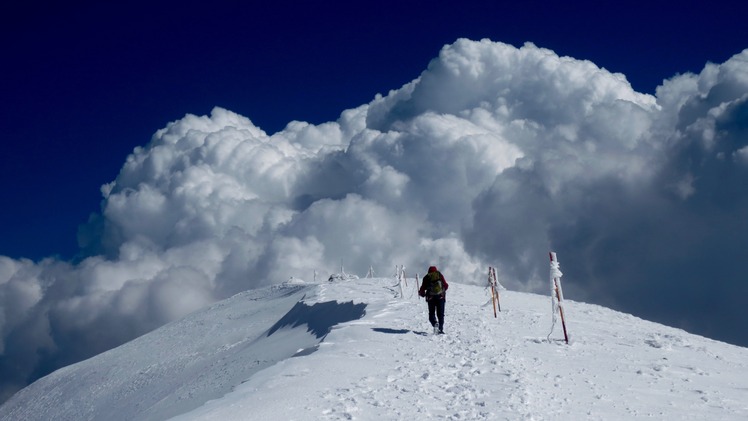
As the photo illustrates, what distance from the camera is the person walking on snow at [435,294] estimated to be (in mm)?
19000

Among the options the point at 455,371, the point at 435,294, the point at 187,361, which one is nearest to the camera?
the point at 455,371

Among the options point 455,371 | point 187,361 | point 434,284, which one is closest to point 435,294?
point 434,284

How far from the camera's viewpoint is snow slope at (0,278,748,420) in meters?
11.3

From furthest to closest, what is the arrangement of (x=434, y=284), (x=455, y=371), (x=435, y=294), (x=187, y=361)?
(x=187, y=361), (x=434, y=284), (x=435, y=294), (x=455, y=371)

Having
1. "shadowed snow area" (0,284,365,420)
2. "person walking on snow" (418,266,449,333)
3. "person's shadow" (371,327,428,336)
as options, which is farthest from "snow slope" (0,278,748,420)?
"person walking on snow" (418,266,449,333)

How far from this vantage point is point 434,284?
63.9ft

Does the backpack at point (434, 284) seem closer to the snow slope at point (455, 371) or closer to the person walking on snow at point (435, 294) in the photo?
the person walking on snow at point (435, 294)

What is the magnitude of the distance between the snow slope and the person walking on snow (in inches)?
19.0

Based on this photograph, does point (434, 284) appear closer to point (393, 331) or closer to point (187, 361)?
point (393, 331)

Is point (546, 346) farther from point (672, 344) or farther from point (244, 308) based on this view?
point (244, 308)

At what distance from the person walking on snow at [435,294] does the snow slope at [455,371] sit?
48 cm

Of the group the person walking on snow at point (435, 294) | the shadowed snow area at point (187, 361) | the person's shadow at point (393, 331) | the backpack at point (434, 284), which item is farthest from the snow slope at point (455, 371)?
the backpack at point (434, 284)

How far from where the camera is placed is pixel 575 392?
12.6m

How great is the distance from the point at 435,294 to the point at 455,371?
18.0 feet
